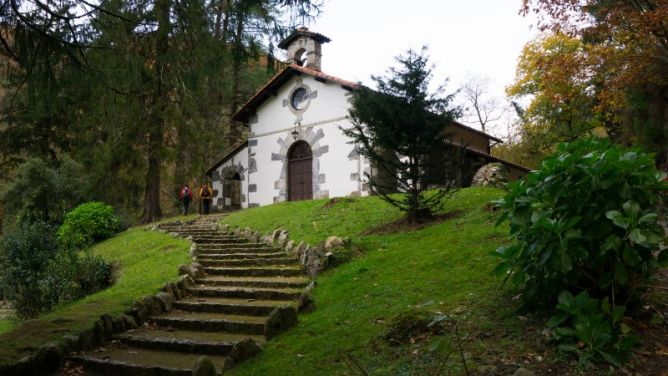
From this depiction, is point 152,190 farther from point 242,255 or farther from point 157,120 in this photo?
point 242,255

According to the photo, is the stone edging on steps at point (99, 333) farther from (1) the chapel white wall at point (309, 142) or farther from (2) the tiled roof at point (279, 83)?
(2) the tiled roof at point (279, 83)

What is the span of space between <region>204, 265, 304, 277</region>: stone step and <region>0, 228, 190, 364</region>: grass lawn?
34.2 inches

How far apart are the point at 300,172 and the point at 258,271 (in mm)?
10525

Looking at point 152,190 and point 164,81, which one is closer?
point 164,81

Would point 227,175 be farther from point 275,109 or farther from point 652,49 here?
point 652,49

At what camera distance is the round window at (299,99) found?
1983 cm

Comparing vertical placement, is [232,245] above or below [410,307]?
above

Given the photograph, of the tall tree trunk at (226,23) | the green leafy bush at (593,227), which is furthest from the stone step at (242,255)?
the green leafy bush at (593,227)

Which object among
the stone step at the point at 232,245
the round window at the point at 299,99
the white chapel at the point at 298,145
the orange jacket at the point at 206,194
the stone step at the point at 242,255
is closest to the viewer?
the stone step at the point at 242,255

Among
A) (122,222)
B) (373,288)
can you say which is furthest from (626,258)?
(122,222)

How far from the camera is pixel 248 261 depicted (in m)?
10.5

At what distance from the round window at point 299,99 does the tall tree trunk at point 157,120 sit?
5287mm

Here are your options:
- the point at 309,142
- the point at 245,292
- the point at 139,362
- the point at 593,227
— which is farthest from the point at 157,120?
the point at 593,227

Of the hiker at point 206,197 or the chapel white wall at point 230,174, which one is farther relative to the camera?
the chapel white wall at point 230,174
